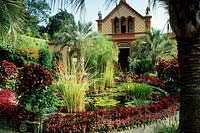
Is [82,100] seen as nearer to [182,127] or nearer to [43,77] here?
[43,77]

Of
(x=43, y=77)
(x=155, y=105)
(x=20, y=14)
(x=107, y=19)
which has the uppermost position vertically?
(x=107, y=19)

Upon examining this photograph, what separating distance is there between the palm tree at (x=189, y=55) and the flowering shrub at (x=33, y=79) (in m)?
4.38

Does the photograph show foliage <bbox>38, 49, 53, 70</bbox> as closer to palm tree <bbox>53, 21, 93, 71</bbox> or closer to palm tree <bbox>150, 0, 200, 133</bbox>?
palm tree <bbox>53, 21, 93, 71</bbox>

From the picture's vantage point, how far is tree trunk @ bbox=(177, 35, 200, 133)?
4.47 m

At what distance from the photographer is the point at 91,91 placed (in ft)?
44.3

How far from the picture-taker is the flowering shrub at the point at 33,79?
8.32 m

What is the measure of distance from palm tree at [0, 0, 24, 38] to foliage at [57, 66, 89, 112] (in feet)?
6.13

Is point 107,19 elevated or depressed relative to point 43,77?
elevated

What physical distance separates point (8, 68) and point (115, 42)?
23.2 meters

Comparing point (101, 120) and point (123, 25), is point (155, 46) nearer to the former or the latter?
point (123, 25)

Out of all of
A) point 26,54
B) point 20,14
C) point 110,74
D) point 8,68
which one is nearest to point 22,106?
point 20,14

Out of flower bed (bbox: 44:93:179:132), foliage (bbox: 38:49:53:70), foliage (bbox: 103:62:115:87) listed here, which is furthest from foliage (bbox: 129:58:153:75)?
flower bed (bbox: 44:93:179:132)

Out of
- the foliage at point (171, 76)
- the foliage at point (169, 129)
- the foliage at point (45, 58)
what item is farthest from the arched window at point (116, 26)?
the foliage at point (169, 129)

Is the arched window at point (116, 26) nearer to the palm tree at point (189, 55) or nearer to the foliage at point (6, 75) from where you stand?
the foliage at point (6, 75)
